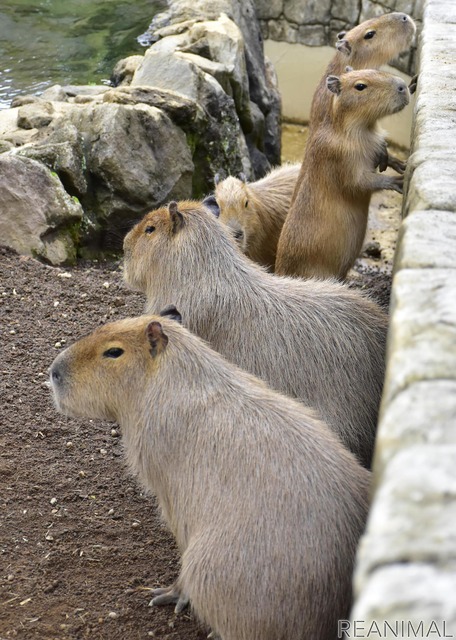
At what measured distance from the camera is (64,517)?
369cm

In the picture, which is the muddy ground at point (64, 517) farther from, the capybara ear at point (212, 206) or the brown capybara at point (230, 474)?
the capybara ear at point (212, 206)

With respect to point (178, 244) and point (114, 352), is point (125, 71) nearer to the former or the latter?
point (178, 244)

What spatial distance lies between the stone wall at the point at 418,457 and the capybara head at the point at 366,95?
5.85ft

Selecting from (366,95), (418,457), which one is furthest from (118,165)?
(418,457)

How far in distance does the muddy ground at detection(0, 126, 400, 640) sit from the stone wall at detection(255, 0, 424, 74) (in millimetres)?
6749

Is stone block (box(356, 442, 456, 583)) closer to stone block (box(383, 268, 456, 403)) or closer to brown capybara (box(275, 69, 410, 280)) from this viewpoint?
stone block (box(383, 268, 456, 403))

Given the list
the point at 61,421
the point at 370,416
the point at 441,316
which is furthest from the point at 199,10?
the point at 441,316

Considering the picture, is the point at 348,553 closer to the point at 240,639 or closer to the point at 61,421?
the point at 240,639

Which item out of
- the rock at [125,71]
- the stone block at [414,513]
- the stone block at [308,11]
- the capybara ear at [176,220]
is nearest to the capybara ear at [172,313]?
the capybara ear at [176,220]

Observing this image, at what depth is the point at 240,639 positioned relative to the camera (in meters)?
2.54

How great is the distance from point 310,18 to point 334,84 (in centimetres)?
686

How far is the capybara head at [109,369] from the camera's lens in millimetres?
3010

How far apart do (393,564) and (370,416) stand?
2012mm

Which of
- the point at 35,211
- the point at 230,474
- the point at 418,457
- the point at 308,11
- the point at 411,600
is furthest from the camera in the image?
the point at 308,11
